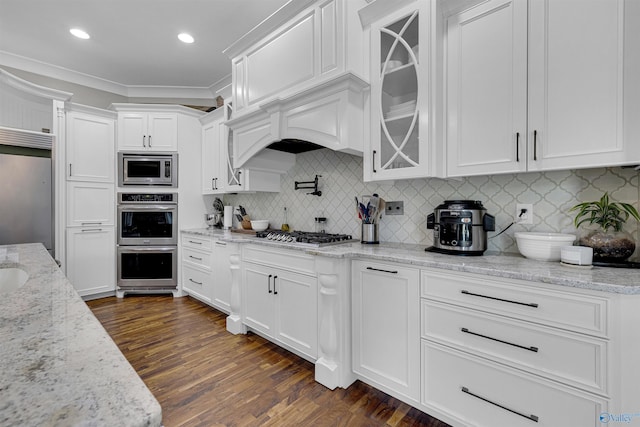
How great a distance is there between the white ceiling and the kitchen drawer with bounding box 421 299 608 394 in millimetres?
2862

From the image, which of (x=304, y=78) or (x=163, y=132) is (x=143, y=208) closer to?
(x=163, y=132)

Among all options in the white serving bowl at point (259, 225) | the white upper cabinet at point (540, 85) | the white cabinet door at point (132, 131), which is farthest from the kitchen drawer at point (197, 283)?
the white upper cabinet at point (540, 85)

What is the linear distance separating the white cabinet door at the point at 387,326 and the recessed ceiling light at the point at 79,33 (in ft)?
11.7

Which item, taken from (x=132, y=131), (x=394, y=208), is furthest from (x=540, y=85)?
(x=132, y=131)

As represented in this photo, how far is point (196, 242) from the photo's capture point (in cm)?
365

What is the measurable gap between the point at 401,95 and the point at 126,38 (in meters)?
3.02

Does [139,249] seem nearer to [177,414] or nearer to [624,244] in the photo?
[177,414]

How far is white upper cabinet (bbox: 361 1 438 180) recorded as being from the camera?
5.97 ft

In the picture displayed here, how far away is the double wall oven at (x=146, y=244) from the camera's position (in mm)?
3885

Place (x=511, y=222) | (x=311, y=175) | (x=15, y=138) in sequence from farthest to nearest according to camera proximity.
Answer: (x=15, y=138), (x=311, y=175), (x=511, y=222)

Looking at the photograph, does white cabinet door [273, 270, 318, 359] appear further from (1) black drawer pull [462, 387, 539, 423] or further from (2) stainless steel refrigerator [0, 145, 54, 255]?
(2) stainless steel refrigerator [0, 145, 54, 255]

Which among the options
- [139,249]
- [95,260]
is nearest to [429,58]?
[139,249]

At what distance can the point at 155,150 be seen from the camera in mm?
3918

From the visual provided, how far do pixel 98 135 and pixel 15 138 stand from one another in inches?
29.9
